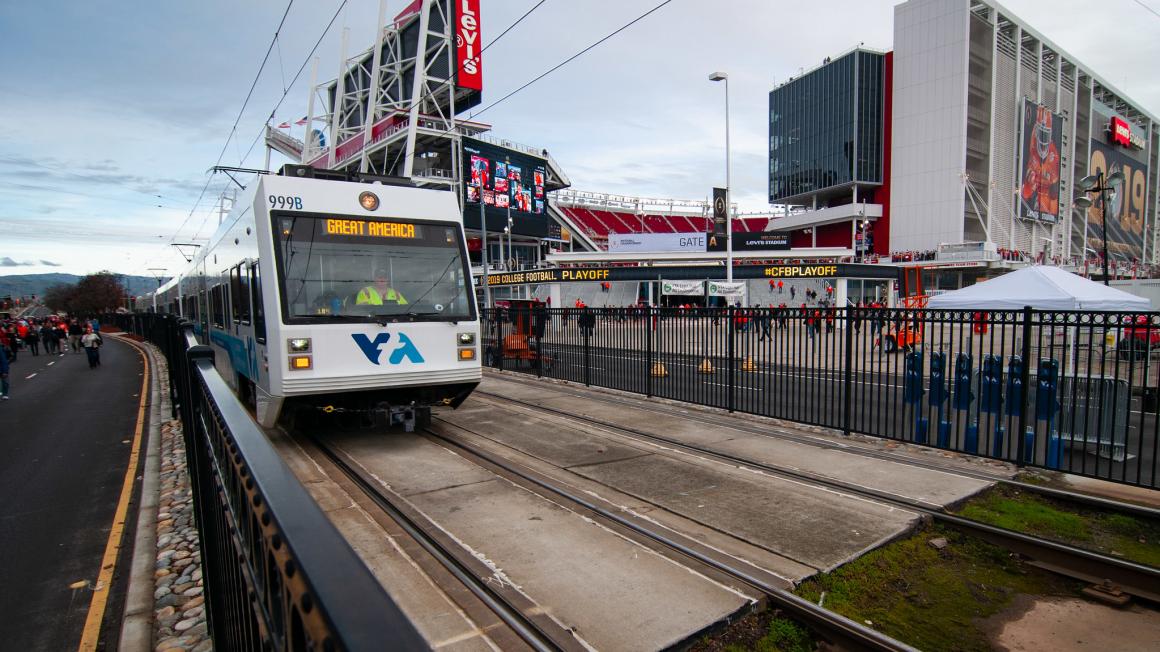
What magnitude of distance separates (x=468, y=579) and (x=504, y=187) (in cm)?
6482

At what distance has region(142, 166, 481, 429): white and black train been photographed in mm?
7332

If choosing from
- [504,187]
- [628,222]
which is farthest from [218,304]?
[628,222]

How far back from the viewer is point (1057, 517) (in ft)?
18.8

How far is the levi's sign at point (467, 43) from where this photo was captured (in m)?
54.0

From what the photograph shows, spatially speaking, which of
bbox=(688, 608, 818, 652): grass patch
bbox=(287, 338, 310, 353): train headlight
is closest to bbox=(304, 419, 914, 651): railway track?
bbox=(688, 608, 818, 652): grass patch

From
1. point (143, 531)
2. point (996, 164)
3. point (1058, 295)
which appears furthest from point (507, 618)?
point (996, 164)

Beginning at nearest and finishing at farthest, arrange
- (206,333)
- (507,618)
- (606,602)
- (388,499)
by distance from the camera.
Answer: (507,618), (606,602), (388,499), (206,333)

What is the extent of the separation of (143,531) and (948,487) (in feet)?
26.3

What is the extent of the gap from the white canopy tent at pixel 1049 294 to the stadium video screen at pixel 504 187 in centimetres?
5282

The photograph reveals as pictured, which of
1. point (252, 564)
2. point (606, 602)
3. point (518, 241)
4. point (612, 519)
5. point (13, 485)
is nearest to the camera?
point (252, 564)

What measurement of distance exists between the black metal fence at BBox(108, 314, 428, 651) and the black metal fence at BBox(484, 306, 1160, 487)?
7055mm

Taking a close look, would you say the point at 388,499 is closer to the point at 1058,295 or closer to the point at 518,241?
the point at 1058,295

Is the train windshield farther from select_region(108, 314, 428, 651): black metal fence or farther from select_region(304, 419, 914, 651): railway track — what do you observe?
select_region(108, 314, 428, 651): black metal fence

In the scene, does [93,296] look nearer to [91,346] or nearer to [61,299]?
[61,299]
